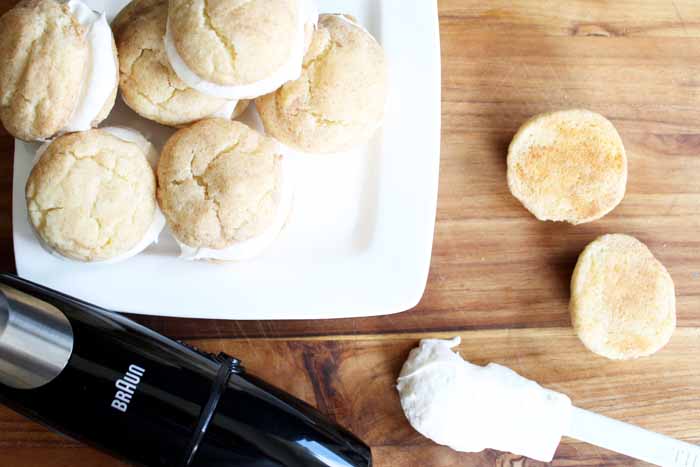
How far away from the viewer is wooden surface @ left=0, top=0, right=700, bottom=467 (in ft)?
3.91

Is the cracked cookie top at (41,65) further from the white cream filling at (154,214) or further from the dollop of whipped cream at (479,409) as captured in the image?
the dollop of whipped cream at (479,409)

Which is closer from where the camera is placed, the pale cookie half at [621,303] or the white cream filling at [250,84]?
the white cream filling at [250,84]

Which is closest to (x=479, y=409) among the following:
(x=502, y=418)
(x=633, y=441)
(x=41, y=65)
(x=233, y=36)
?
(x=502, y=418)

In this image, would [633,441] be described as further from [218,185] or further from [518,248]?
[218,185]

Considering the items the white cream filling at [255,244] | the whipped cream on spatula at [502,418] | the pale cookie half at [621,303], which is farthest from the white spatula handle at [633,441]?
the white cream filling at [255,244]

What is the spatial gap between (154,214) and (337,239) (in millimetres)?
312

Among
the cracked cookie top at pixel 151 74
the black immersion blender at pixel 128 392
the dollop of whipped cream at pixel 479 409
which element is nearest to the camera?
the black immersion blender at pixel 128 392

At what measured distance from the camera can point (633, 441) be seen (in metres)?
1.13

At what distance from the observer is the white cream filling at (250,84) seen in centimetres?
96

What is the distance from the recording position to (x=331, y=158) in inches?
44.9

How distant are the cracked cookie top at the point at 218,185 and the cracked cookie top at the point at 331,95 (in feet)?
0.19

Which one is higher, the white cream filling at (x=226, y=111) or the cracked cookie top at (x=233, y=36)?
the cracked cookie top at (x=233, y=36)

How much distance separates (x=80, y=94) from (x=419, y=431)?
0.79 m

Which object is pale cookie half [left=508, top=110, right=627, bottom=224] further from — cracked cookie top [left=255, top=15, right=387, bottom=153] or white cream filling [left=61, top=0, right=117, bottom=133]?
white cream filling [left=61, top=0, right=117, bottom=133]
